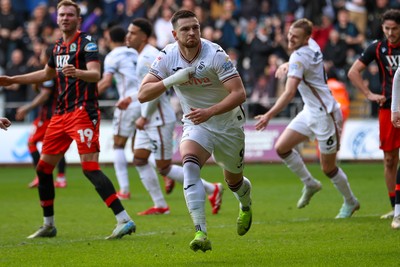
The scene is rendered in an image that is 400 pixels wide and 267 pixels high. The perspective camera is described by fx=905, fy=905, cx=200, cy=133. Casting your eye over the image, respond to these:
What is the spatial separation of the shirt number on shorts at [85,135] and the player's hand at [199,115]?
7.68 feet

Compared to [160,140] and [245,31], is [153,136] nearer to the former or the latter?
[160,140]

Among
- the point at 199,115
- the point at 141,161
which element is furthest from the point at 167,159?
the point at 199,115

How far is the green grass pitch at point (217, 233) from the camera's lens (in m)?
8.86

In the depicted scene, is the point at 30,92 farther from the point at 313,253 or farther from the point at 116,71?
the point at 313,253

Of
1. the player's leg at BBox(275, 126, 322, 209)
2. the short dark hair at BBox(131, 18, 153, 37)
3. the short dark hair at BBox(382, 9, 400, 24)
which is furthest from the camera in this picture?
the short dark hair at BBox(131, 18, 153, 37)

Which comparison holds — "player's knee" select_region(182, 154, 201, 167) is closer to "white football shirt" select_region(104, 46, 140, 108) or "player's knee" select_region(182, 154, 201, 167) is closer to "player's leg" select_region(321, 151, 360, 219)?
"player's leg" select_region(321, 151, 360, 219)

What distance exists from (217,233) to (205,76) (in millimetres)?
2613

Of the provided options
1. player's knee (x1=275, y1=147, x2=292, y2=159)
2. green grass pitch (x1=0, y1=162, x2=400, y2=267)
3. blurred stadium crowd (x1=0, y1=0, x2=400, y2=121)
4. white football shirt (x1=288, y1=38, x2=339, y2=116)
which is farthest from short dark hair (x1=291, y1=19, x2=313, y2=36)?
blurred stadium crowd (x1=0, y1=0, x2=400, y2=121)

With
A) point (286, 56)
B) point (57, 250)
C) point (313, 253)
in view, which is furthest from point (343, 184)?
point (286, 56)

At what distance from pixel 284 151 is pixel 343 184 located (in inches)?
37.9

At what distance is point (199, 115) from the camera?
28.6ft

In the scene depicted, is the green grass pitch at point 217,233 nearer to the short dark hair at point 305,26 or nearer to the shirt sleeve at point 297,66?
the shirt sleeve at point 297,66

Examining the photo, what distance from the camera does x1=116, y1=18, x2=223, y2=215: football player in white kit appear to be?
1358cm

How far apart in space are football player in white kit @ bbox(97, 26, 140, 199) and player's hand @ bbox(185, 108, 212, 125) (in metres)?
6.19
